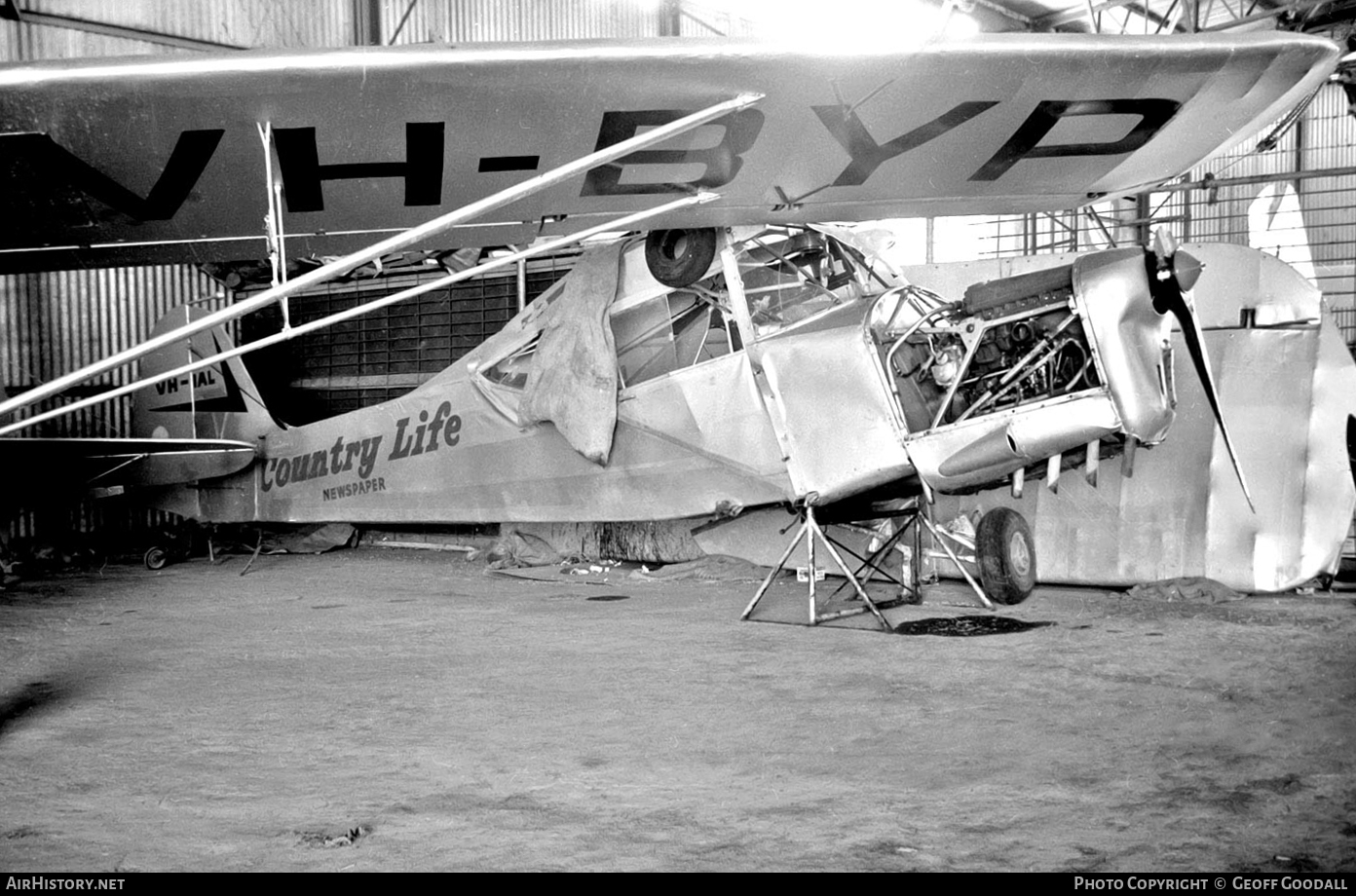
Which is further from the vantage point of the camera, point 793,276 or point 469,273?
point 793,276

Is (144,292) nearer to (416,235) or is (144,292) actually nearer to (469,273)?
(469,273)

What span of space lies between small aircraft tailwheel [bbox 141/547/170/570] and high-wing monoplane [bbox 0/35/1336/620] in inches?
200

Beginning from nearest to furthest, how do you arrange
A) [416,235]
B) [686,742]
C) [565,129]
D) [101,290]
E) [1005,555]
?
[416,235] → [565,129] → [686,742] → [1005,555] → [101,290]

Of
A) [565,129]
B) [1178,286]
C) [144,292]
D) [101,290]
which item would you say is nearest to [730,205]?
[565,129]

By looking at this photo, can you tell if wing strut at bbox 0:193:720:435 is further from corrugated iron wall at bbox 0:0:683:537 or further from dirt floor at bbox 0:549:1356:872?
corrugated iron wall at bbox 0:0:683:537

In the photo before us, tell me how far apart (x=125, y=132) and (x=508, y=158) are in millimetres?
1206

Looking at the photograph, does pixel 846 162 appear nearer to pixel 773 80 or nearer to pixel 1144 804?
pixel 773 80

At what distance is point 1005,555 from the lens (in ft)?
22.1

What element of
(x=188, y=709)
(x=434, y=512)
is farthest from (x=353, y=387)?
(x=188, y=709)

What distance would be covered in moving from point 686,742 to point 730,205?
7.12 feet

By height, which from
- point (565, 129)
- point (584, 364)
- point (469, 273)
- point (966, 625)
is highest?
point (565, 129)

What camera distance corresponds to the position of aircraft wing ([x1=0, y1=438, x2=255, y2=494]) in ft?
28.1

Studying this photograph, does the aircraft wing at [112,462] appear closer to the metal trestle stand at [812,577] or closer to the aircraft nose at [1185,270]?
the metal trestle stand at [812,577]

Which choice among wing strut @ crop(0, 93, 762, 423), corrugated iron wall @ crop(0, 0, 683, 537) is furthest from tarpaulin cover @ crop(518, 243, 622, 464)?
wing strut @ crop(0, 93, 762, 423)
